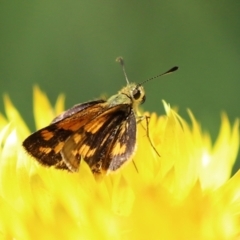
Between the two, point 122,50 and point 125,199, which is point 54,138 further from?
point 122,50

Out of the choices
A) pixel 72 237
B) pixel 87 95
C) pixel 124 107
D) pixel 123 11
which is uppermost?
pixel 123 11

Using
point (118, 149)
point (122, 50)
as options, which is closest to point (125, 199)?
point (118, 149)

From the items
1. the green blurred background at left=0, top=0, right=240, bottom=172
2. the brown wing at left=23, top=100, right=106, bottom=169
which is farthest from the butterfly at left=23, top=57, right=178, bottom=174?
the green blurred background at left=0, top=0, right=240, bottom=172

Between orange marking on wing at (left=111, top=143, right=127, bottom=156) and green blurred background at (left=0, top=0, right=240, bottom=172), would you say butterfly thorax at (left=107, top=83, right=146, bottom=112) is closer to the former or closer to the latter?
orange marking on wing at (left=111, top=143, right=127, bottom=156)

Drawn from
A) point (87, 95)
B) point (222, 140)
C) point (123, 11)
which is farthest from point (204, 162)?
point (123, 11)

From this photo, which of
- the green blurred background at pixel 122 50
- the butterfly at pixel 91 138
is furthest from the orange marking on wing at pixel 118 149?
the green blurred background at pixel 122 50

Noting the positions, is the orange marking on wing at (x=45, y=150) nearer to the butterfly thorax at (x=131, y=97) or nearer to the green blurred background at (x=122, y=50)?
the butterfly thorax at (x=131, y=97)

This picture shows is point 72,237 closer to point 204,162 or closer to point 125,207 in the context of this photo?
point 125,207
